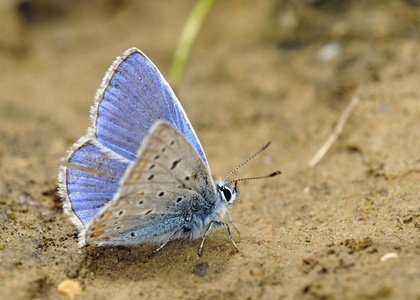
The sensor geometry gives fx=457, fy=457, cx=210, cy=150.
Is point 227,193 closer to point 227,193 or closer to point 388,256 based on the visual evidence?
point 227,193

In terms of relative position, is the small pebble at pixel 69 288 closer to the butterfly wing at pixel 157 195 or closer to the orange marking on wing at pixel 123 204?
the butterfly wing at pixel 157 195

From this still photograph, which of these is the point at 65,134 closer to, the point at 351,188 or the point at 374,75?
the point at 351,188

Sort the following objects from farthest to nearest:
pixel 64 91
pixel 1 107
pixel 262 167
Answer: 1. pixel 64 91
2. pixel 1 107
3. pixel 262 167

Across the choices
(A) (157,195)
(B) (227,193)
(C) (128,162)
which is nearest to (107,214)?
(A) (157,195)

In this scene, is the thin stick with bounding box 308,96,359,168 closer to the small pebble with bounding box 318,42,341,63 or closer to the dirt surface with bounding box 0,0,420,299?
the dirt surface with bounding box 0,0,420,299

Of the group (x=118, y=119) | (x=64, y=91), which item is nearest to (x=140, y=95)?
(x=118, y=119)

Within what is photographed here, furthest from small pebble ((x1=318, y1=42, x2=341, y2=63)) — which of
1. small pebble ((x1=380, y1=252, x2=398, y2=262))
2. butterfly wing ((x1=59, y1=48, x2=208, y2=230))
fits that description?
small pebble ((x1=380, y1=252, x2=398, y2=262))

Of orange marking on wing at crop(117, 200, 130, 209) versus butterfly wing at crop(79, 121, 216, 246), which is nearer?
butterfly wing at crop(79, 121, 216, 246)
